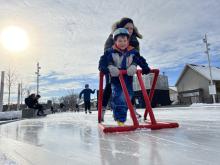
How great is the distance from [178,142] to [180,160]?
54 cm

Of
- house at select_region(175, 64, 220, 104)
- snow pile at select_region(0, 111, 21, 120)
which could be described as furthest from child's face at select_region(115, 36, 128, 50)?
house at select_region(175, 64, 220, 104)

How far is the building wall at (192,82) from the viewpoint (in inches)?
1278

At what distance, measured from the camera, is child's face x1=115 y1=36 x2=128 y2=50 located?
3441mm

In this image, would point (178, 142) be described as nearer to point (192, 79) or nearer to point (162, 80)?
point (162, 80)

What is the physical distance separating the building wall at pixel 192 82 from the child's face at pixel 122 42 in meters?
31.3

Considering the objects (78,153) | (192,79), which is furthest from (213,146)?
(192,79)

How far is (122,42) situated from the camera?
345 centimetres

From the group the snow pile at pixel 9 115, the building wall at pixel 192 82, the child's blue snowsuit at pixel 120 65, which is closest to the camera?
the child's blue snowsuit at pixel 120 65

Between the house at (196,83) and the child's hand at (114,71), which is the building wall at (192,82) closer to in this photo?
the house at (196,83)

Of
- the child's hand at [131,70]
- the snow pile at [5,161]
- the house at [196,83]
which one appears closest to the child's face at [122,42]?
the child's hand at [131,70]

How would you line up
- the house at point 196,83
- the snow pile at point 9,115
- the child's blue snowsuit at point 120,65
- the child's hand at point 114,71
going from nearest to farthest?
the child's hand at point 114,71 → the child's blue snowsuit at point 120,65 → the snow pile at point 9,115 → the house at point 196,83

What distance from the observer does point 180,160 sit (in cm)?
135

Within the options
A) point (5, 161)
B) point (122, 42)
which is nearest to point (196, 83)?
point (122, 42)

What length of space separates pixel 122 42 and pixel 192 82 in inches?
1318
